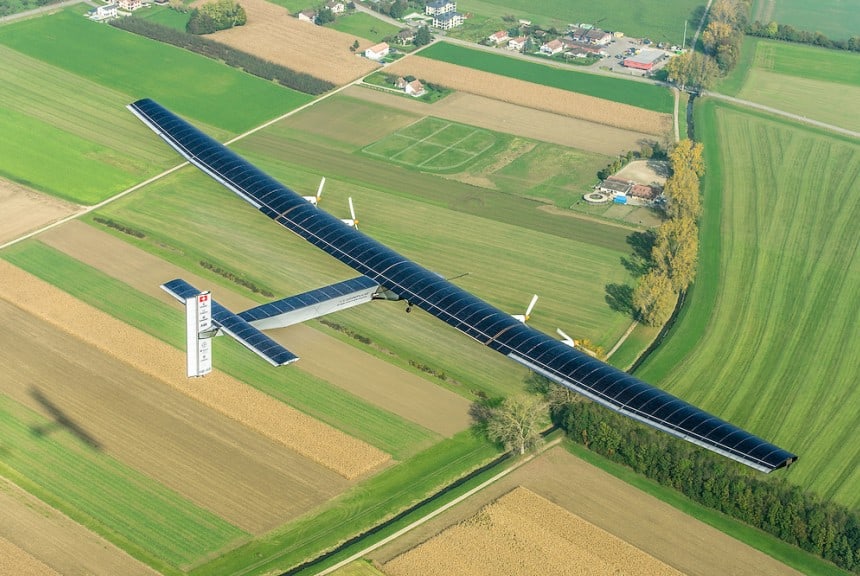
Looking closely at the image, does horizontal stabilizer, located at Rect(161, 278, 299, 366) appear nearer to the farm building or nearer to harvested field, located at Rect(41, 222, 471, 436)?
harvested field, located at Rect(41, 222, 471, 436)

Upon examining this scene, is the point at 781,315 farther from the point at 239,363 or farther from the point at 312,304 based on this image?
the point at 239,363

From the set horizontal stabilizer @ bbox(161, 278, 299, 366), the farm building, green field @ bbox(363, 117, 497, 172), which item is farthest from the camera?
green field @ bbox(363, 117, 497, 172)

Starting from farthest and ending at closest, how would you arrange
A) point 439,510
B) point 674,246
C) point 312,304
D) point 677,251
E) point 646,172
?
point 646,172
point 674,246
point 677,251
point 312,304
point 439,510

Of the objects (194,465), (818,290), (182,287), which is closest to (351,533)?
(194,465)

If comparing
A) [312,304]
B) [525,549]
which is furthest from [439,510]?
[312,304]

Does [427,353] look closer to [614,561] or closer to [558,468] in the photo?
[558,468]

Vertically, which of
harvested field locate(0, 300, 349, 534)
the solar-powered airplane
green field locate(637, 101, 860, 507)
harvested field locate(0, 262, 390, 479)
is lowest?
harvested field locate(0, 300, 349, 534)

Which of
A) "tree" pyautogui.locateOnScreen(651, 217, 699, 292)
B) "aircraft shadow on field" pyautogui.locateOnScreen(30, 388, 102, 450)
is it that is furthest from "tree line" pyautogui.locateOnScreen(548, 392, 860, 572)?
"aircraft shadow on field" pyautogui.locateOnScreen(30, 388, 102, 450)

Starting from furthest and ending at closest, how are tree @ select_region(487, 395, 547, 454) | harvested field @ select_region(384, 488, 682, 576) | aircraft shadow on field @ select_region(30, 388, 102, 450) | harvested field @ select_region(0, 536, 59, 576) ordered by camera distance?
aircraft shadow on field @ select_region(30, 388, 102, 450), tree @ select_region(487, 395, 547, 454), harvested field @ select_region(384, 488, 682, 576), harvested field @ select_region(0, 536, 59, 576)
